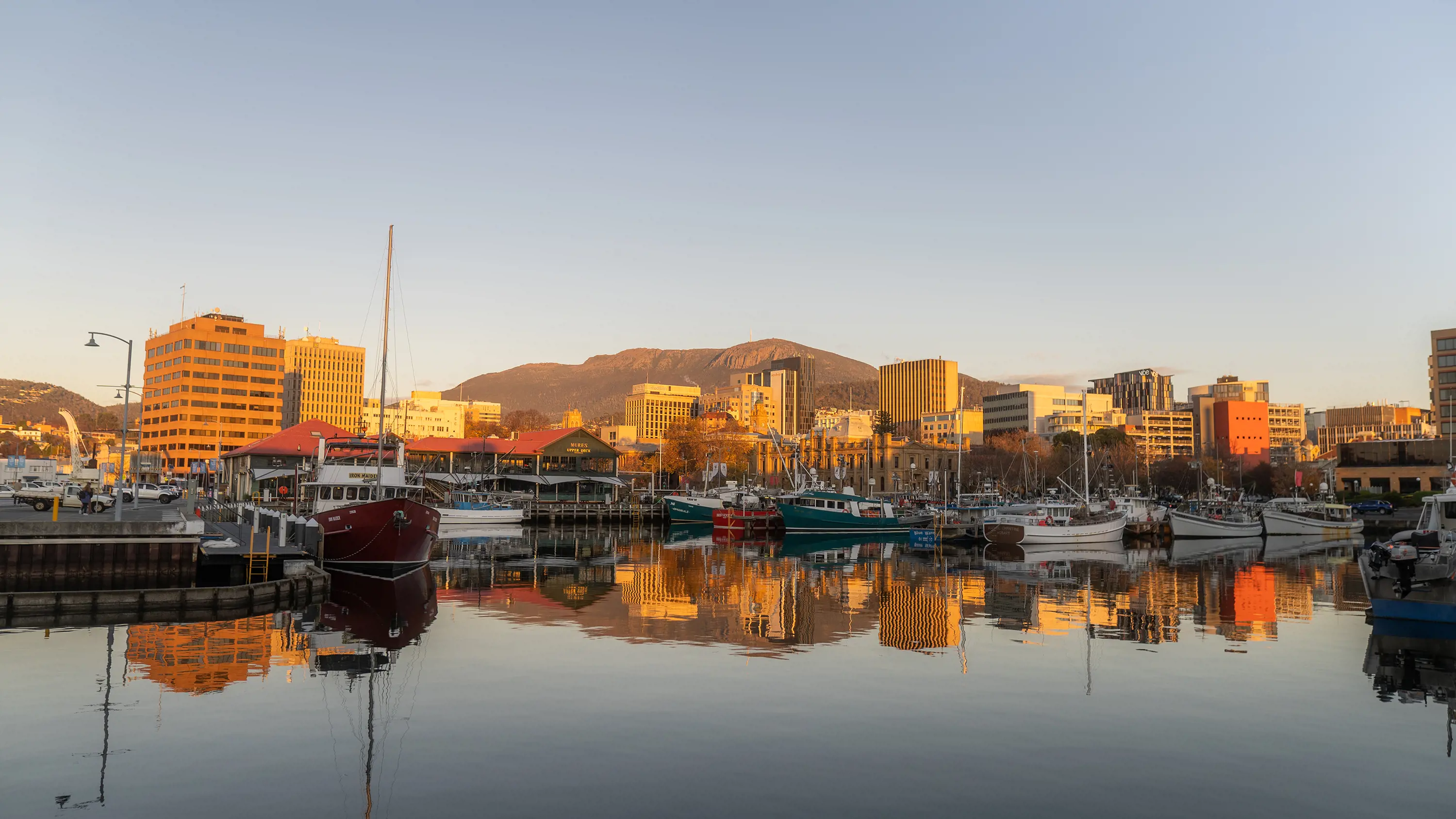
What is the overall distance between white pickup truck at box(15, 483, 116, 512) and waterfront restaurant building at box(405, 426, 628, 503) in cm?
4704

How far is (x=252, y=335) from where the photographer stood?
199 meters

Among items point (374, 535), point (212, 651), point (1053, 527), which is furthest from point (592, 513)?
point (212, 651)

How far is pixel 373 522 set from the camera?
41.0m

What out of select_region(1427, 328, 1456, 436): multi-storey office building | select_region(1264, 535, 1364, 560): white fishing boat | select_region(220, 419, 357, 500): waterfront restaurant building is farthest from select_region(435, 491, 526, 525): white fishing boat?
select_region(1427, 328, 1456, 436): multi-storey office building

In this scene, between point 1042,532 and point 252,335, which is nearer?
point 1042,532

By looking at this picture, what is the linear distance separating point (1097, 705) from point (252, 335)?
20749cm

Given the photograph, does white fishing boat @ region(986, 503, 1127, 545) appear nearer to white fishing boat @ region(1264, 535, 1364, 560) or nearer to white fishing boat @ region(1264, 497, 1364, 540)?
white fishing boat @ region(1264, 535, 1364, 560)

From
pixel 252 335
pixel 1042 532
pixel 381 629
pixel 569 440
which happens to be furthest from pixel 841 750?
pixel 252 335

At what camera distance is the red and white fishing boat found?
135 ft

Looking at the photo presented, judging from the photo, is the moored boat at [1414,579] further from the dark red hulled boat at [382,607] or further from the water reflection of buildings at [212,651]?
the water reflection of buildings at [212,651]

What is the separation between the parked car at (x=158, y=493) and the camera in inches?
3036

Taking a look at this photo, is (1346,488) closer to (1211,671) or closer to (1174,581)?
(1174,581)

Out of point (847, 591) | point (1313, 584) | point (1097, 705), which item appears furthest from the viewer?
point (1313, 584)

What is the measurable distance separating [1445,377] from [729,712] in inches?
6061
